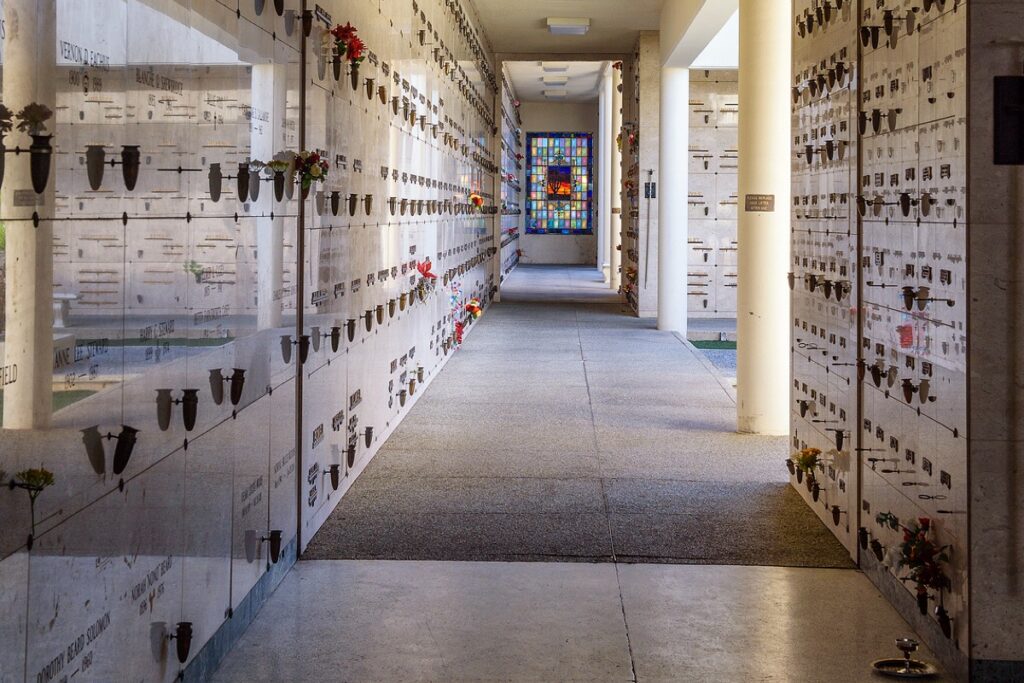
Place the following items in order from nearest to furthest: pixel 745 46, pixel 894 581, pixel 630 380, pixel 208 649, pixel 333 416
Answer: pixel 208 649, pixel 894 581, pixel 333 416, pixel 745 46, pixel 630 380

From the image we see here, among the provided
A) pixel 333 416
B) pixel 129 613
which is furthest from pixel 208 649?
pixel 333 416

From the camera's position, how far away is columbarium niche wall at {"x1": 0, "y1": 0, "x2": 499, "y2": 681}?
2.59 meters

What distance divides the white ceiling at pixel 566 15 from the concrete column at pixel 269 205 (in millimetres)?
10683

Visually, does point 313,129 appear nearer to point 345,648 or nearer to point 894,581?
point 345,648

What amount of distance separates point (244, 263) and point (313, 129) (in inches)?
50.8

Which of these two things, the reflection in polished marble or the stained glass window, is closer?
the reflection in polished marble

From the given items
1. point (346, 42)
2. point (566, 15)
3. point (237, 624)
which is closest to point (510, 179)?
point (566, 15)

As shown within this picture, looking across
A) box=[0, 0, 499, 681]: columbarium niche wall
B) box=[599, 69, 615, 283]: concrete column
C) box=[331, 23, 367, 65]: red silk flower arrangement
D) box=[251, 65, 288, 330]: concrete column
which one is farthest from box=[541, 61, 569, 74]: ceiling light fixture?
box=[251, 65, 288, 330]: concrete column

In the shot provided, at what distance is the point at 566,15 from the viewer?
52.3 ft

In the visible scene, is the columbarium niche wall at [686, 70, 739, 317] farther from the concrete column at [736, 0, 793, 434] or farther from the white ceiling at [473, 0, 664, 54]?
the concrete column at [736, 0, 793, 434]

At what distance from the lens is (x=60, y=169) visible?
2635 millimetres

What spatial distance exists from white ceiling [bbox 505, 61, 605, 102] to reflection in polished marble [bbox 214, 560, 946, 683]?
19.9m

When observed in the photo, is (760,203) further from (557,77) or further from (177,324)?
(557,77)

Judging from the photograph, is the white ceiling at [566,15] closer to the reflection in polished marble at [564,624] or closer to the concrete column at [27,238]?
the reflection in polished marble at [564,624]
